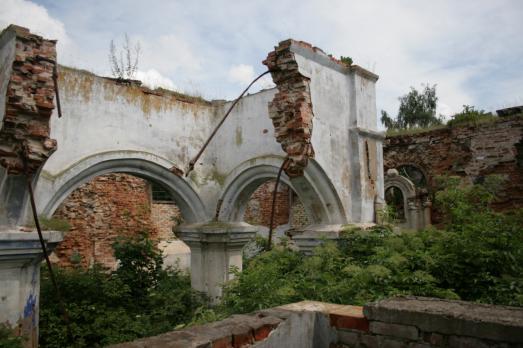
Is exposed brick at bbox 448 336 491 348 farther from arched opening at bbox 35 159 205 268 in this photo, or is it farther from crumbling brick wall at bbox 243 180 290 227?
crumbling brick wall at bbox 243 180 290 227

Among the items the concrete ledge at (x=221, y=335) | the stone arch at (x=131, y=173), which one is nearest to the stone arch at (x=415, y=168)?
the stone arch at (x=131, y=173)

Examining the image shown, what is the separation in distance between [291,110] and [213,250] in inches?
113

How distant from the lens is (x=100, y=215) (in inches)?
460

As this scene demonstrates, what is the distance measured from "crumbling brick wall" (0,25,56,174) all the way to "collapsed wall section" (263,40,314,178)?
312cm

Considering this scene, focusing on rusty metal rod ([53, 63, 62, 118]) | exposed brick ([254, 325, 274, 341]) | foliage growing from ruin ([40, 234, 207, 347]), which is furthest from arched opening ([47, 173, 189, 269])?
exposed brick ([254, 325, 274, 341])

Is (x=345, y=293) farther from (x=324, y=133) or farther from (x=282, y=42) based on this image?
(x=282, y=42)

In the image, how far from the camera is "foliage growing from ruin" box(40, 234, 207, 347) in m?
6.58

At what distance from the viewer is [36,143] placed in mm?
5113

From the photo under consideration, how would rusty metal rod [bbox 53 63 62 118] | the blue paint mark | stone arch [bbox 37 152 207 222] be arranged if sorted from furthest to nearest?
1. stone arch [bbox 37 152 207 222]
2. rusty metal rod [bbox 53 63 62 118]
3. the blue paint mark

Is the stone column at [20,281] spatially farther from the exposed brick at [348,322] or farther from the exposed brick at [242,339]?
the exposed brick at [348,322]

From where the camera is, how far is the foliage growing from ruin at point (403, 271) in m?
4.80

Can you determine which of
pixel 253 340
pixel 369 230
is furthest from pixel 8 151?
pixel 369 230

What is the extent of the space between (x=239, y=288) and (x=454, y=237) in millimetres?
2949

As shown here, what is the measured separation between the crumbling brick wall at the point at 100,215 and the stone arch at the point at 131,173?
12.2 feet
